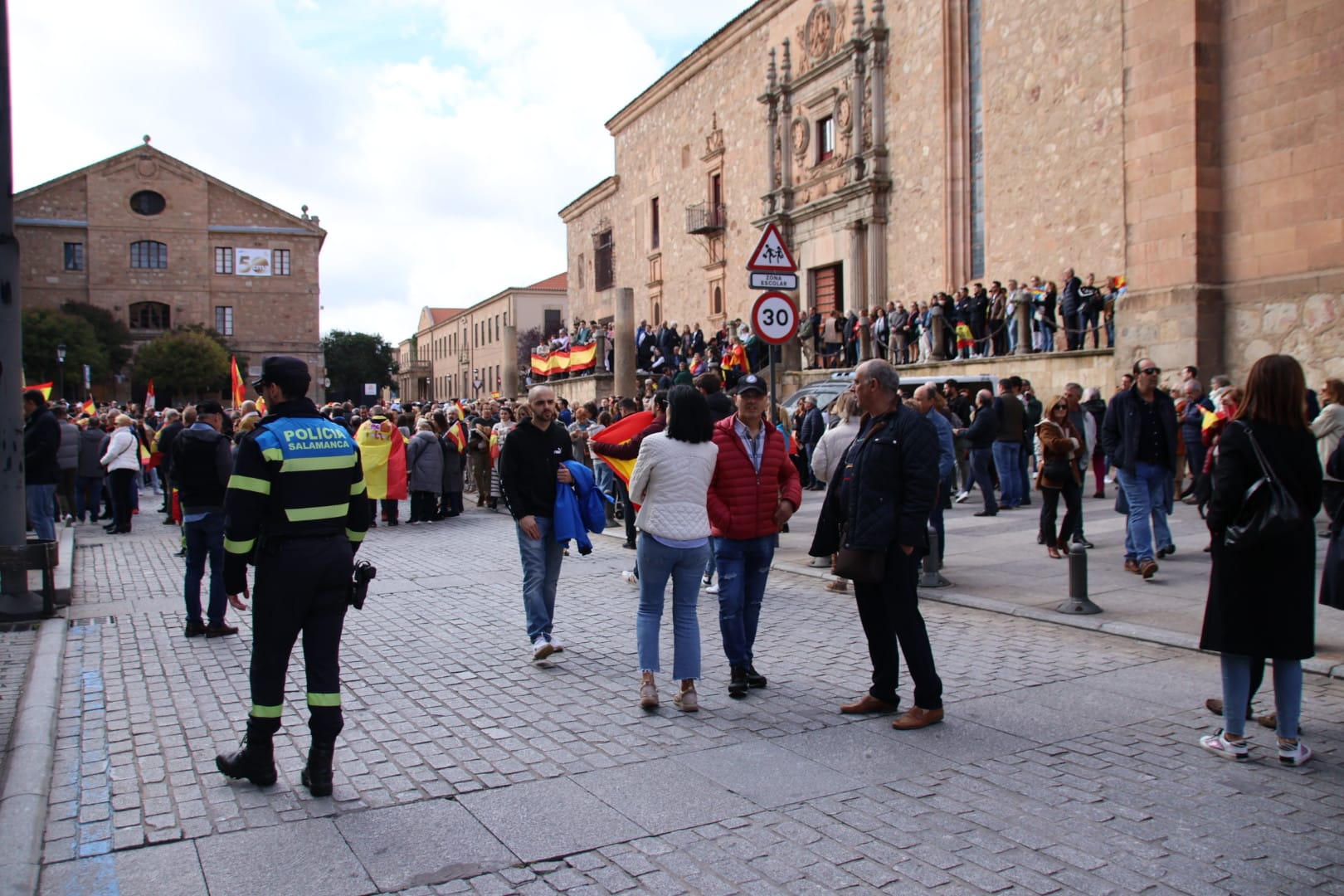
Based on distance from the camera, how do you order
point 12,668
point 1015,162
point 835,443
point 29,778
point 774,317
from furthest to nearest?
point 1015,162 < point 774,317 < point 835,443 < point 12,668 < point 29,778

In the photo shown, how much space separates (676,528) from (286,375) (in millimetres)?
2216

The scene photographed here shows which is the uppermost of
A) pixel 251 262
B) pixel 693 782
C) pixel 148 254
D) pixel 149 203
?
pixel 149 203

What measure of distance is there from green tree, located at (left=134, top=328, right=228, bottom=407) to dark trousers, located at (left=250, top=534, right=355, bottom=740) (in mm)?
57336

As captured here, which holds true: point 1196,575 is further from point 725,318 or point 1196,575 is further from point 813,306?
point 725,318

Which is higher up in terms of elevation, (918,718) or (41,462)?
(41,462)

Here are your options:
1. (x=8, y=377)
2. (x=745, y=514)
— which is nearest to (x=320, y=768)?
(x=745, y=514)

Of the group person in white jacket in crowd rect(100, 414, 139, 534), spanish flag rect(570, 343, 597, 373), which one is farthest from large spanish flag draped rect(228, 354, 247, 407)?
spanish flag rect(570, 343, 597, 373)

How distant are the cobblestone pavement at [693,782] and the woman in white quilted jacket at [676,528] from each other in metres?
0.30

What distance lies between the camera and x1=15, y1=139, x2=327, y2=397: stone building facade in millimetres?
64500

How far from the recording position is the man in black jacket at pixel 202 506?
816 cm

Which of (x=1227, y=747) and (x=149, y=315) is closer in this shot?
(x=1227, y=747)

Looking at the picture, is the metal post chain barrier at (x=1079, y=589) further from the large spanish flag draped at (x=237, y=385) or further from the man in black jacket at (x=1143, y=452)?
the large spanish flag draped at (x=237, y=385)

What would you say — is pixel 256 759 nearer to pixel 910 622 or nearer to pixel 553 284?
pixel 910 622

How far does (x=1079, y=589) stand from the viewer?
8.28 meters
